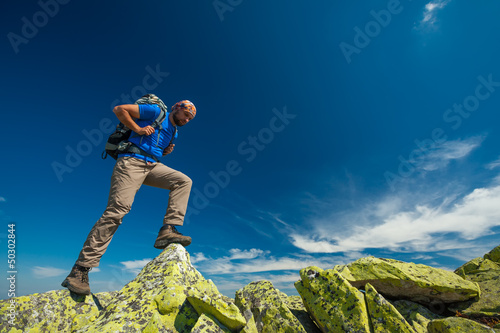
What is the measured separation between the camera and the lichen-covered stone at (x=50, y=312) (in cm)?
596

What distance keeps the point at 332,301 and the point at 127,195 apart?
763cm

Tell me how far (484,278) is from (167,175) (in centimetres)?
1558

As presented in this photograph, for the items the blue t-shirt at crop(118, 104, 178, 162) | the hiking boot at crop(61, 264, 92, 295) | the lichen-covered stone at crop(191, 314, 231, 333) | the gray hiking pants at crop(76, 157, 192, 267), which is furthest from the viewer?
the blue t-shirt at crop(118, 104, 178, 162)

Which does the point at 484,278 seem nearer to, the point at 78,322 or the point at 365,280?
the point at 365,280

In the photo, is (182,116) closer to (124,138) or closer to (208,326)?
(124,138)

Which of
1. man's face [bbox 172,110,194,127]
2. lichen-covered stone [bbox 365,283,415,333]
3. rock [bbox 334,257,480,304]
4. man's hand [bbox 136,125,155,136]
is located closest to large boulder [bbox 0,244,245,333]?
lichen-covered stone [bbox 365,283,415,333]

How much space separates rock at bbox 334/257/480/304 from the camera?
8.44m

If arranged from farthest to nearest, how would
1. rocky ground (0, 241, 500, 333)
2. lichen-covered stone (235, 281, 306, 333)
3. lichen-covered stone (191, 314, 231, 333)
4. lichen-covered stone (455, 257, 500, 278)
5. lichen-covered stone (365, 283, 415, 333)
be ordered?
1. lichen-covered stone (455, 257, 500, 278)
2. lichen-covered stone (235, 281, 306, 333)
3. lichen-covered stone (365, 283, 415, 333)
4. rocky ground (0, 241, 500, 333)
5. lichen-covered stone (191, 314, 231, 333)

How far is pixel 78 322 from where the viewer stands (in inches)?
258

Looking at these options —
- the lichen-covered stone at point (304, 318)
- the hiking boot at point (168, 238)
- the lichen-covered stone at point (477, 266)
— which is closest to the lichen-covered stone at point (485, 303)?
the lichen-covered stone at point (477, 266)

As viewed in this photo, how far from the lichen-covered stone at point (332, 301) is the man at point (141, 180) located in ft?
15.6

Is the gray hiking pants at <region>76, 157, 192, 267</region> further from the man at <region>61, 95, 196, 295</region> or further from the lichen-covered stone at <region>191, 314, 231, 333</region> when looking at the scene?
the lichen-covered stone at <region>191, 314, 231, 333</region>

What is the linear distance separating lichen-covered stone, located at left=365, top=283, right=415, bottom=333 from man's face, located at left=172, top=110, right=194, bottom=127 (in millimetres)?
8993

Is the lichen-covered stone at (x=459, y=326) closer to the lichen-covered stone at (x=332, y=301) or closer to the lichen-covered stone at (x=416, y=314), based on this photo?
the lichen-covered stone at (x=332, y=301)
